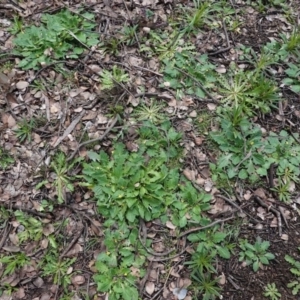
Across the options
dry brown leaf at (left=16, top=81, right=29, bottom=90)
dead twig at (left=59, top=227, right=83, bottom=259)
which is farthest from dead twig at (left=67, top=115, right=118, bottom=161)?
dry brown leaf at (left=16, top=81, right=29, bottom=90)

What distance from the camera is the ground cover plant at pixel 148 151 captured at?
88.0 inches

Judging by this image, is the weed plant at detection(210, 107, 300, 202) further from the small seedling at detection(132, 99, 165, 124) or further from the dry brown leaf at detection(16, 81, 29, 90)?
the dry brown leaf at detection(16, 81, 29, 90)

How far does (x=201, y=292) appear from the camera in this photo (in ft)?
7.25

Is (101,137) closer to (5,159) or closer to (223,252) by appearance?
(5,159)

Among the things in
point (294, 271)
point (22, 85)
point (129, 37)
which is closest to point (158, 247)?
point (294, 271)

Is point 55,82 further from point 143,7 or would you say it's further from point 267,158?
point 267,158

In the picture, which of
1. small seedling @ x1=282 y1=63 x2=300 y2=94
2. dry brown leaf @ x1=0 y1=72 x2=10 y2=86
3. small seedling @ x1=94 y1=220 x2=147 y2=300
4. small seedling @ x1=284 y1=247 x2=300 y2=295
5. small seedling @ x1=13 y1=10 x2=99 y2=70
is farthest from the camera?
small seedling @ x1=282 y1=63 x2=300 y2=94

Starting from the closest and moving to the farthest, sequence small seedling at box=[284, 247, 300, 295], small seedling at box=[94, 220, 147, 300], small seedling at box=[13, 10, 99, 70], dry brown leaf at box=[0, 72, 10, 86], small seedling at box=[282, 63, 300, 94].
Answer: small seedling at box=[94, 220, 147, 300]
small seedling at box=[284, 247, 300, 295]
dry brown leaf at box=[0, 72, 10, 86]
small seedling at box=[13, 10, 99, 70]
small seedling at box=[282, 63, 300, 94]

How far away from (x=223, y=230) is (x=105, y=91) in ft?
3.87

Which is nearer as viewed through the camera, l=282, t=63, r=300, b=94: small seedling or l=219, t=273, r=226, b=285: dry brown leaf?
l=219, t=273, r=226, b=285: dry brown leaf

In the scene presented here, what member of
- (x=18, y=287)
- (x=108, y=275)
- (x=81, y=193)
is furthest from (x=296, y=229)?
(x=18, y=287)

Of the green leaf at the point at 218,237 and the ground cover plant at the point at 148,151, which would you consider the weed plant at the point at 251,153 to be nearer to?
the ground cover plant at the point at 148,151

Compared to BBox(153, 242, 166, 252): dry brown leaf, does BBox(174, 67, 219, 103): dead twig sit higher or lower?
higher

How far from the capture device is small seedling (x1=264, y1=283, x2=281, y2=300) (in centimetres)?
223
